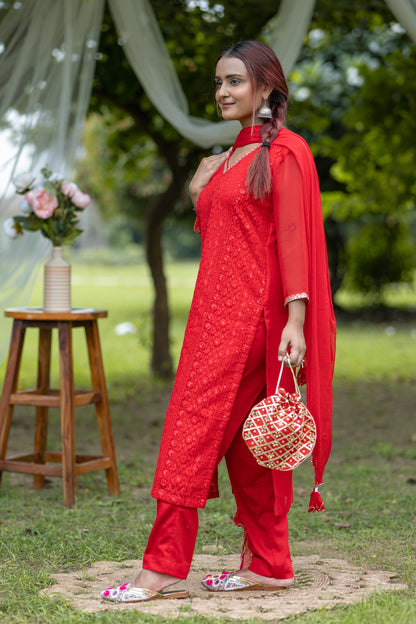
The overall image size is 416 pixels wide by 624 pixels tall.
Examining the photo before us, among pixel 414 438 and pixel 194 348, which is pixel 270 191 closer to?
pixel 194 348

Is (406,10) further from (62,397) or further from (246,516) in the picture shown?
(246,516)

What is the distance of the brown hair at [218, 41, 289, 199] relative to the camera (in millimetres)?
2709

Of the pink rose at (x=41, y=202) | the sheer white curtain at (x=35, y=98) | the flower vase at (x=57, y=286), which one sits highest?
the sheer white curtain at (x=35, y=98)

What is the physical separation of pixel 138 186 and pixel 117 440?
1006cm

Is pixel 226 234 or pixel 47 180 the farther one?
pixel 47 180

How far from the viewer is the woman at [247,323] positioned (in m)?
2.72

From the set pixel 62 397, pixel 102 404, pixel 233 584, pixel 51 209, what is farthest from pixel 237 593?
pixel 51 209

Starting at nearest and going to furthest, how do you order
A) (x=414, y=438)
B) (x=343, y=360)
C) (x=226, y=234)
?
1. (x=226, y=234)
2. (x=414, y=438)
3. (x=343, y=360)

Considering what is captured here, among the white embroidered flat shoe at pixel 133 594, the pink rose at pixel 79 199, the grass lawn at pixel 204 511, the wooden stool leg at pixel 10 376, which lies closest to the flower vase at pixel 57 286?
the wooden stool leg at pixel 10 376

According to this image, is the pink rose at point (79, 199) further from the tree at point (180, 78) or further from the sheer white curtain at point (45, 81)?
the tree at point (180, 78)

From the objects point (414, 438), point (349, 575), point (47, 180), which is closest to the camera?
point (349, 575)

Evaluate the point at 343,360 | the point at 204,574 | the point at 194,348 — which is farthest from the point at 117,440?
the point at 343,360

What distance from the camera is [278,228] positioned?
2.72 meters

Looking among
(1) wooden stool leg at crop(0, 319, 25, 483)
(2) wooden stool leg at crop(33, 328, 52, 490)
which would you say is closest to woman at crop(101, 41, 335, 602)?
(1) wooden stool leg at crop(0, 319, 25, 483)
